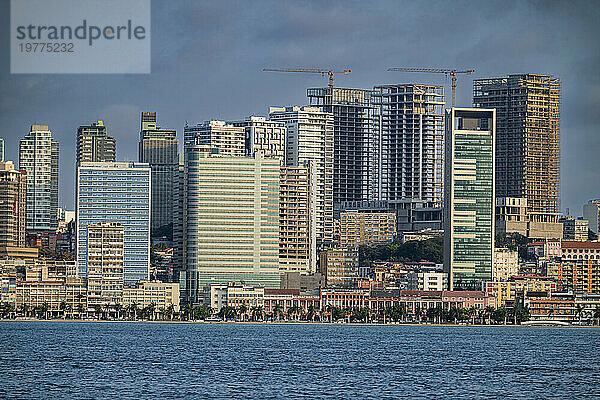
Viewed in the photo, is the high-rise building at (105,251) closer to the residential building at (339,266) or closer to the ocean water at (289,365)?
the residential building at (339,266)

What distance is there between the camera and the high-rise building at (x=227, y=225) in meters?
170

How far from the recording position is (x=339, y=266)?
614 feet

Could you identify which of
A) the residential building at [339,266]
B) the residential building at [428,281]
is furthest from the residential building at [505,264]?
the residential building at [339,266]

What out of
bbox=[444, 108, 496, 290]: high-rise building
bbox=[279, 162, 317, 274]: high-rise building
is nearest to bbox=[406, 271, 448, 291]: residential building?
bbox=[444, 108, 496, 290]: high-rise building

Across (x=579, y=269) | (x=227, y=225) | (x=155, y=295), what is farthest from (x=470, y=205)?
(x=155, y=295)

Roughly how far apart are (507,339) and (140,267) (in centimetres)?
6890

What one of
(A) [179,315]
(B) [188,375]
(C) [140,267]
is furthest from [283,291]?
(B) [188,375]

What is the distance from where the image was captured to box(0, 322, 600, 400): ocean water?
2667 inches

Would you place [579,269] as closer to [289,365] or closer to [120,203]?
[120,203]

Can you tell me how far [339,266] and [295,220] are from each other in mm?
10007

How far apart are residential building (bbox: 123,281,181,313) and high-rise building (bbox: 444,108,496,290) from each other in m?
34.4

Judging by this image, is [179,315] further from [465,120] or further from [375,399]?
[375,399]

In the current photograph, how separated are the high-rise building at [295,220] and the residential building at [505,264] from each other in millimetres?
23636

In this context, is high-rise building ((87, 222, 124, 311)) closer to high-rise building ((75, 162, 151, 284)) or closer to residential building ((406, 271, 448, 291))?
high-rise building ((75, 162, 151, 284))
